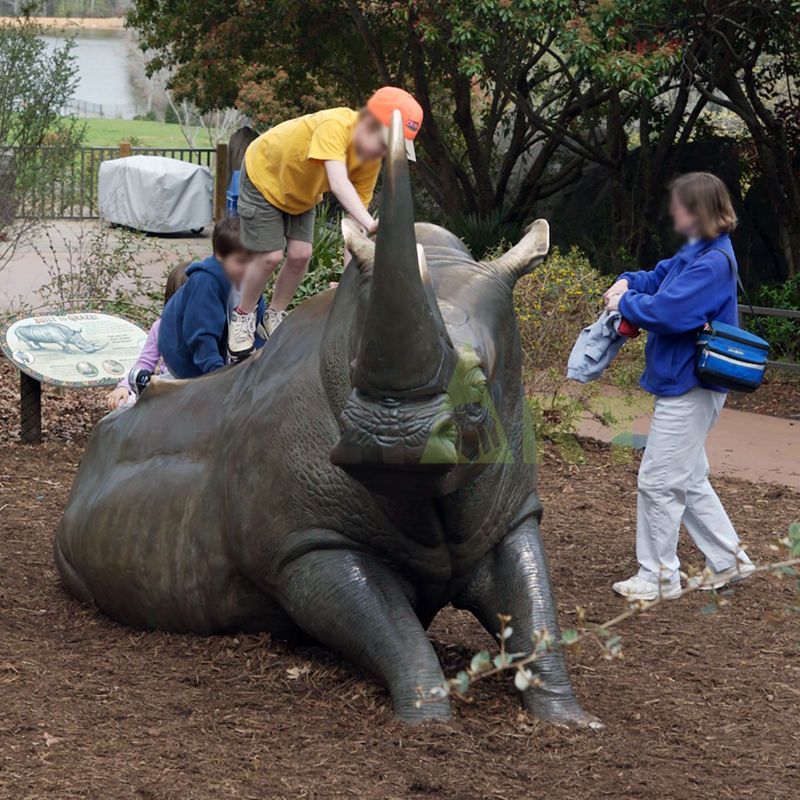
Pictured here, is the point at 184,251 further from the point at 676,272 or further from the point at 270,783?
the point at 270,783

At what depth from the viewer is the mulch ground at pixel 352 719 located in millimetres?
3756

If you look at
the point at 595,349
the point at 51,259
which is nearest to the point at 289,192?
the point at 595,349

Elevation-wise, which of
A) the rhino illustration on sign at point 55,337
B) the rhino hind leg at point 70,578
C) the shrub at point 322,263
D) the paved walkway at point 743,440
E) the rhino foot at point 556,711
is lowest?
the paved walkway at point 743,440

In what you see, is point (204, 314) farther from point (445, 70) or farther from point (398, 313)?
point (445, 70)

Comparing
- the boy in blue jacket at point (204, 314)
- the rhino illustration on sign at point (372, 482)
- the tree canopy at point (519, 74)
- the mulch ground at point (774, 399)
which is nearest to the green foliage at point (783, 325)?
the mulch ground at point (774, 399)

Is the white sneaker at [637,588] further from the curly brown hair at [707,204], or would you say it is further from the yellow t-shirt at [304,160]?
the yellow t-shirt at [304,160]

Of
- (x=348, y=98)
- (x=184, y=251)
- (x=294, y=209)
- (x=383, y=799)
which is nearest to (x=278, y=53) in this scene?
(x=348, y=98)

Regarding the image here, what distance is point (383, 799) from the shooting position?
11.9 feet

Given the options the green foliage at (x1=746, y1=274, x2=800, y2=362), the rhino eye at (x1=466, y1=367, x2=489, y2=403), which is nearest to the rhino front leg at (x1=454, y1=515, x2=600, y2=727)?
the rhino eye at (x1=466, y1=367, x2=489, y2=403)

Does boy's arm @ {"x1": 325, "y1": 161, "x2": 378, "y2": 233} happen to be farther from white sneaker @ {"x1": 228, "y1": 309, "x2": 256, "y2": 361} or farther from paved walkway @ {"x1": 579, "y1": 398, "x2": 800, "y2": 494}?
paved walkway @ {"x1": 579, "y1": 398, "x2": 800, "y2": 494}

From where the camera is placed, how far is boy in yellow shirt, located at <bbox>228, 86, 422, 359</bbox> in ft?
18.3

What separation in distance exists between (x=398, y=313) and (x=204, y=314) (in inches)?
104

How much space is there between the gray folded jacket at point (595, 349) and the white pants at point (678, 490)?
0.37 meters

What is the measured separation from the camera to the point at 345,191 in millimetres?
5488
